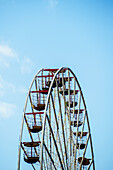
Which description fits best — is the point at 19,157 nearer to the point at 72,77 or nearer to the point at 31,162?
the point at 31,162

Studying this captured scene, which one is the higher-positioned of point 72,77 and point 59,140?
point 72,77

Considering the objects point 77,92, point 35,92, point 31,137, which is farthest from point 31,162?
point 77,92

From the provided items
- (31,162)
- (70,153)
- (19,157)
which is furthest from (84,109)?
(19,157)

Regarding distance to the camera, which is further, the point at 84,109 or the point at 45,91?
the point at 84,109

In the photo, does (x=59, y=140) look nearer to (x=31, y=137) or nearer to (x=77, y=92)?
(x=31, y=137)

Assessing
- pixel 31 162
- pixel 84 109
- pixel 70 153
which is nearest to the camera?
pixel 31 162

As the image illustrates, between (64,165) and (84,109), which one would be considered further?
(84,109)

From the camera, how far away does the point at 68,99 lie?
949 inches

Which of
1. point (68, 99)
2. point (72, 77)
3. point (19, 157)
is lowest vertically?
point (19, 157)

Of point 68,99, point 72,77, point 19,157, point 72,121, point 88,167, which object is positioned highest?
point 72,77

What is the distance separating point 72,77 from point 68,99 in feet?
5.61

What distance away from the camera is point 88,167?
79.3ft

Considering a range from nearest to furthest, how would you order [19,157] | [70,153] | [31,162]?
[19,157], [31,162], [70,153]

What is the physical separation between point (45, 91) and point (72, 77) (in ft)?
10.1
